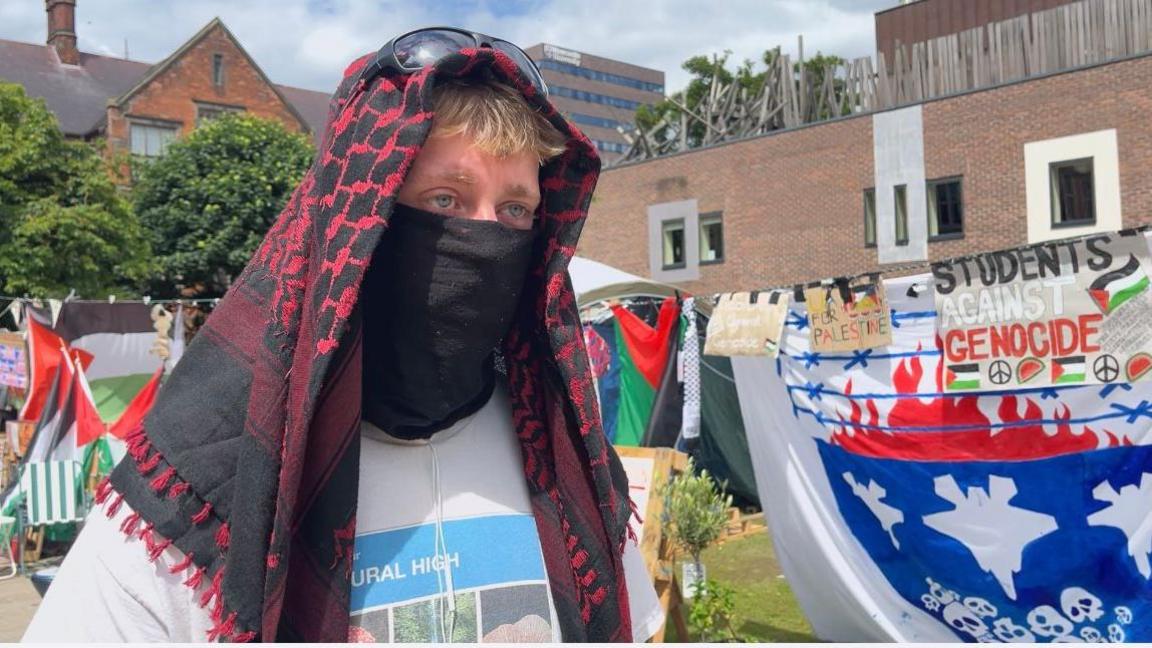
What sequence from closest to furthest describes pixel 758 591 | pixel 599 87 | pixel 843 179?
pixel 758 591
pixel 843 179
pixel 599 87

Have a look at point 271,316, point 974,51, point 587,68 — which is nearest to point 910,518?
point 271,316

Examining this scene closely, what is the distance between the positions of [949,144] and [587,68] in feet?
340

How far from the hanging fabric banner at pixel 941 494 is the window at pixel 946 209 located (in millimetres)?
16910

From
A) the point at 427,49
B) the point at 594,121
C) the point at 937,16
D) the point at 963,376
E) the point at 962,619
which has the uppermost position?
the point at 594,121

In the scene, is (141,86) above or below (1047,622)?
above

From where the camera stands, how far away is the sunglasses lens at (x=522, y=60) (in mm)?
1517

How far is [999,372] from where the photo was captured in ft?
13.6

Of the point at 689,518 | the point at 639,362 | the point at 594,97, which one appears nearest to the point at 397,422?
the point at 689,518

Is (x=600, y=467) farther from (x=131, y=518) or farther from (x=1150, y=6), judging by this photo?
(x=1150, y=6)

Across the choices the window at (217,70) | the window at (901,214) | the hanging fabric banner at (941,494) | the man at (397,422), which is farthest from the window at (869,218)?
the window at (217,70)

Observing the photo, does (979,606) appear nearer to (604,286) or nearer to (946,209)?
(604,286)

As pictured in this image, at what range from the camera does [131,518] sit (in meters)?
1.20

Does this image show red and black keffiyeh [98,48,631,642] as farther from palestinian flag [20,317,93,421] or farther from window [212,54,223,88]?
window [212,54,223,88]

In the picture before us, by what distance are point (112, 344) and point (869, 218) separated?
17174 millimetres
